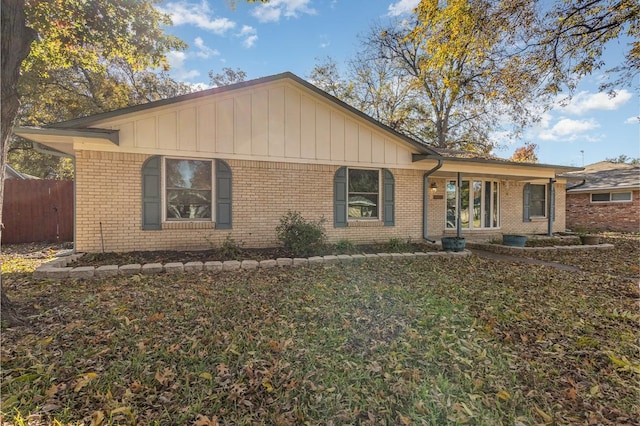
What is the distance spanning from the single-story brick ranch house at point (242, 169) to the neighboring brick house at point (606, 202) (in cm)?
1072

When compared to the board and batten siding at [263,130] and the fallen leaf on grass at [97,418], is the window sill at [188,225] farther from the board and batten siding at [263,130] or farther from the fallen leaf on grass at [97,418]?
the fallen leaf on grass at [97,418]

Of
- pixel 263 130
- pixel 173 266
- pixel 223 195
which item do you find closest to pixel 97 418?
pixel 173 266

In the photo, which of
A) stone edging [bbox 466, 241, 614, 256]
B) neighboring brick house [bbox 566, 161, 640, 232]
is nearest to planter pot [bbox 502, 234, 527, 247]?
stone edging [bbox 466, 241, 614, 256]

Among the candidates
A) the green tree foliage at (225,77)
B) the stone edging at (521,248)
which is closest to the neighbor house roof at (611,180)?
the stone edging at (521,248)

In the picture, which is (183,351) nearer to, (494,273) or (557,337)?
(557,337)

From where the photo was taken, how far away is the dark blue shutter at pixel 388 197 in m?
9.34

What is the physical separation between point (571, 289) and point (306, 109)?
6997 millimetres

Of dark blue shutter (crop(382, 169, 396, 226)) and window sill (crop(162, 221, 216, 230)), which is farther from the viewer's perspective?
dark blue shutter (crop(382, 169, 396, 226))

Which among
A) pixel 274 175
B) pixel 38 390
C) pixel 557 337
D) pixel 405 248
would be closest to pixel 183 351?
pixel 38 390

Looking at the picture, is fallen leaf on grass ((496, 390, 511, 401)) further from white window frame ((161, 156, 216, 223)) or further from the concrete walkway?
white window frame ((161, 156, 216, 223))

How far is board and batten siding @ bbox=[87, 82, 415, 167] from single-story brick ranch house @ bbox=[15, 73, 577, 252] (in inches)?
1.0

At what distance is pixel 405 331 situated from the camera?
137 inches

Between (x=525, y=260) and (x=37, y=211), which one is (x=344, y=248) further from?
(x=37, y=211)

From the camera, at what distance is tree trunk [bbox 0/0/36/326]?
3275 mm
